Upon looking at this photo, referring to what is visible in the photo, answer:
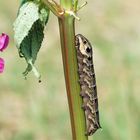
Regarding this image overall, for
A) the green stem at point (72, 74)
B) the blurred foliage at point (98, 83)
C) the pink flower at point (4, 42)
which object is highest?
the blurred foliage at point (98, 83)

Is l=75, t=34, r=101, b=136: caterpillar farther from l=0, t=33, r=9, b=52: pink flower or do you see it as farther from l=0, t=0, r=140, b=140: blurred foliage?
l=0, t=0, r=140, b=140: blurred foliage

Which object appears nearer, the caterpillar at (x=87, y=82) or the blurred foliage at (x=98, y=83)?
the caterpillar at (x=87, y=82)

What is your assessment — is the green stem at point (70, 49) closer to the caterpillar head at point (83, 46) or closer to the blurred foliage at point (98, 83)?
the caterpillar head at point (83, 46)

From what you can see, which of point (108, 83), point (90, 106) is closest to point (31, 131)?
point (108, 83)

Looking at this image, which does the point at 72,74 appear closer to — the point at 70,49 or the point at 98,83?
the point at 70,49

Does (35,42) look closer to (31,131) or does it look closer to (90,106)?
(90,106)

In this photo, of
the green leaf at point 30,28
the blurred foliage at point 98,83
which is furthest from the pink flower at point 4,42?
the blurred foliage at point 98,83

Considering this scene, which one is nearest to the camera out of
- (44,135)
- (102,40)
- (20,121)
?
(44,135)

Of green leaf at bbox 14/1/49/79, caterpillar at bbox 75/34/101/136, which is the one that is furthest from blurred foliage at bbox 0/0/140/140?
green leaf at bbox 14/1/49/79
